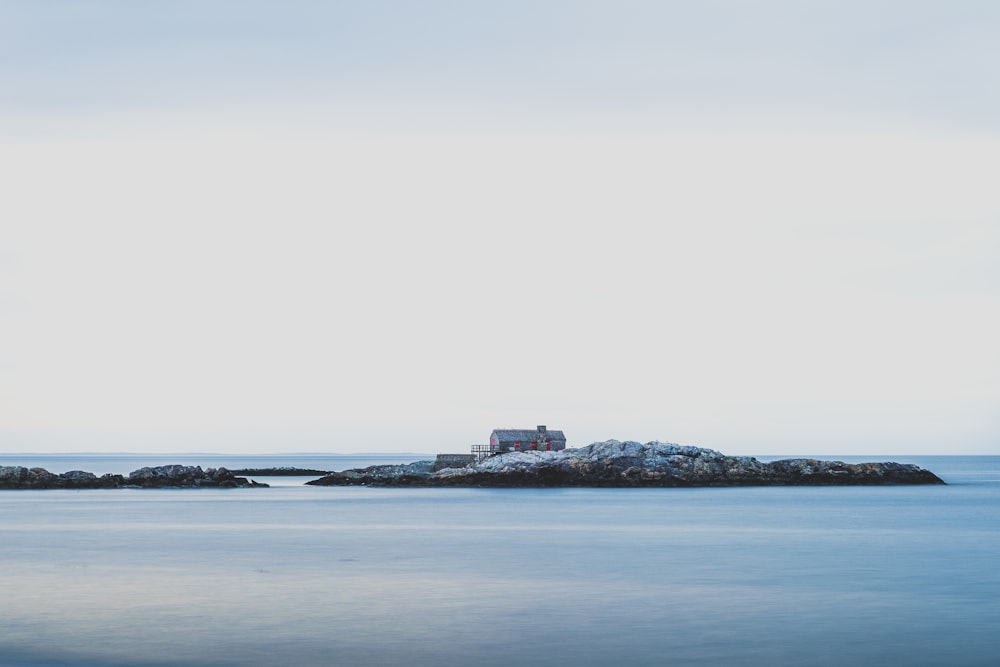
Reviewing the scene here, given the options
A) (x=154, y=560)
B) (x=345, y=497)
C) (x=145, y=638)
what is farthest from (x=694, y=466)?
(x=145, y=638)

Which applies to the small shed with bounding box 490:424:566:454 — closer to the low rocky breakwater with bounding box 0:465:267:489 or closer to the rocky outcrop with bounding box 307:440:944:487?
the rocky outcrop with bounding box 307:440:944:487

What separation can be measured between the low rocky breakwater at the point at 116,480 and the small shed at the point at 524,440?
71.3ft

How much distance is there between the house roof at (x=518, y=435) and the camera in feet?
308

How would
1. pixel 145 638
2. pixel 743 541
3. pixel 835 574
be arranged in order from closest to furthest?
pixel 145 638, pixel 835 574, pixel 743 541

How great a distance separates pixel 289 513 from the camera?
56.6m

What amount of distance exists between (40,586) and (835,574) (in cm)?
2012

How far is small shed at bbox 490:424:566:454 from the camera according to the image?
93438mm

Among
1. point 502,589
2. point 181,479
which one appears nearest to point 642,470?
point 181,479

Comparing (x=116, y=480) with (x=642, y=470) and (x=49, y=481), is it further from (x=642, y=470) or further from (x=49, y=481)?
(x=642, y=470)

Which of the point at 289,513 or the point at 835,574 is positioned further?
the point at 289,513

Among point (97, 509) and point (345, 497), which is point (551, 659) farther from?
point (345, 497)

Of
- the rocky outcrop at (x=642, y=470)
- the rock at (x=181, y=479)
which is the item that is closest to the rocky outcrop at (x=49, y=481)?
the rock at (x=181, y=479)

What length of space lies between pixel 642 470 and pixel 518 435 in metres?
17.4

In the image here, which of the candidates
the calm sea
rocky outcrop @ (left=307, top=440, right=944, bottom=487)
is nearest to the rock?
rocky outcrop @ (left=307, top=440, right=944, bottom=487)
